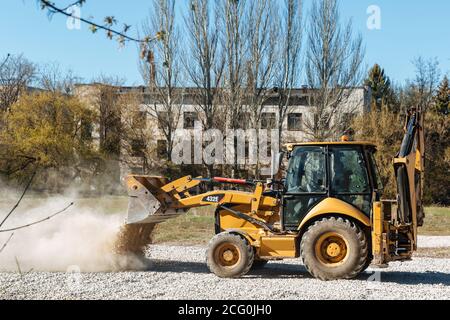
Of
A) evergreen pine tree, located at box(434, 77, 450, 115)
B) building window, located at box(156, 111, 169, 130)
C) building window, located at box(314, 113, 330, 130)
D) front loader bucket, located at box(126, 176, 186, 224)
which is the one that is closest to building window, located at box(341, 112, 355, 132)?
building window, located at box(314, 113, 330, 130)

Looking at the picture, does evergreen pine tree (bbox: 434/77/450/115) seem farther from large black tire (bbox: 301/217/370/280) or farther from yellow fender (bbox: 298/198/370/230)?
large black tire (bbox: 301/217/370/280)

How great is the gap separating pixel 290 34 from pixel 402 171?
34.3 meters

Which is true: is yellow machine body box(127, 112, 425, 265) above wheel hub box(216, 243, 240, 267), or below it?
above

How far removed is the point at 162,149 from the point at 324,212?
119 feet

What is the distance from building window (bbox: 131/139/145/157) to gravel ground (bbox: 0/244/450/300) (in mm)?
33788

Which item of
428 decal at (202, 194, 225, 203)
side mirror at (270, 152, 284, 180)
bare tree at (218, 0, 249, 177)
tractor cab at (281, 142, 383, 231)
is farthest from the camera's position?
bare tree at (218, 0, 249, 177)

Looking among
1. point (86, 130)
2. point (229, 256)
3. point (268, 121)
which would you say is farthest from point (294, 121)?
point (229, 256)

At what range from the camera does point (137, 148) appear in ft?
152

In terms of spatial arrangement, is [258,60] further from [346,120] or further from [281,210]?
[281,210]

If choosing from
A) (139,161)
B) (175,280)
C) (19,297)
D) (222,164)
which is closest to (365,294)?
(175,280)

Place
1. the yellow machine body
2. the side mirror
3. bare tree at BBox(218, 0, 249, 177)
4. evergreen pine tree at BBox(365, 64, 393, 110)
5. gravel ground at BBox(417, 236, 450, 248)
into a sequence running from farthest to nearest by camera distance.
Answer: evergreen pine tree at BBox(365, 64, 393, 110), bare tree at BBox(218, 0, 249, 177), gravel ground at BBox(417, 236, 450, 248), the yellow machine body, the side mirror

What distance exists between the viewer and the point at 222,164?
44.0 meters

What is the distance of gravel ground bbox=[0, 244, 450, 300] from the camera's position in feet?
31.2

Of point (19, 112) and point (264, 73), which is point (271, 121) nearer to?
point (264, 73)
